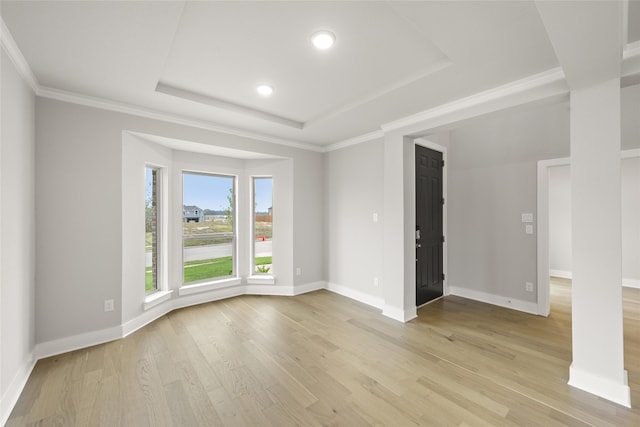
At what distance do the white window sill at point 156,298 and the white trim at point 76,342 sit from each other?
42 cm

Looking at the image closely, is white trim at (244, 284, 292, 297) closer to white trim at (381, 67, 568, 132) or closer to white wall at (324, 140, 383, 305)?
white wall at (324, 140, 383, 305)

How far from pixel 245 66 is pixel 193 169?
2.31 m

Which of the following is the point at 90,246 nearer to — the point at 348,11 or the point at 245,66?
the point at 245,66

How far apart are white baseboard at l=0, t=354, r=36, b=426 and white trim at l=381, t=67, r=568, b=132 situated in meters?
4.39

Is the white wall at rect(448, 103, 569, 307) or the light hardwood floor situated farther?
the white wall at rect(448, 103, 569, 307)

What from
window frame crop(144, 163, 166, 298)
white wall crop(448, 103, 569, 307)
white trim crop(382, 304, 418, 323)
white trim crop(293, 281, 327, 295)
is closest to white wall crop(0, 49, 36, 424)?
window frame crop(144, 163, 166, 298)

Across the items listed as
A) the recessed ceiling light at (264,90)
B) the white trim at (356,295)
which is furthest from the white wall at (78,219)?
the white trim at (356,295)

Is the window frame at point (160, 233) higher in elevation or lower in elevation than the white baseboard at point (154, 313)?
higher

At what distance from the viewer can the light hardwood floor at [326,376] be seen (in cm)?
182

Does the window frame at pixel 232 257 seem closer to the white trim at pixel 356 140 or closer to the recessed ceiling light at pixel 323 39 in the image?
the white trim at pixel 356 140

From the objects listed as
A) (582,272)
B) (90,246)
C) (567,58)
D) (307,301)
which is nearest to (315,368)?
(307,301)

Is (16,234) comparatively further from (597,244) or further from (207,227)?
(597,244)

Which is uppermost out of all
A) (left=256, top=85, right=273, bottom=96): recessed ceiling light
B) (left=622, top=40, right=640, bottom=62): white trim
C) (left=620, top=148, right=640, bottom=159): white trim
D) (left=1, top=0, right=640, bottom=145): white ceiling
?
(left=256, top=85, right=273, bottom=96): recessed ceiling light

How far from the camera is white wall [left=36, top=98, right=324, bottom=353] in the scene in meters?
2.54
